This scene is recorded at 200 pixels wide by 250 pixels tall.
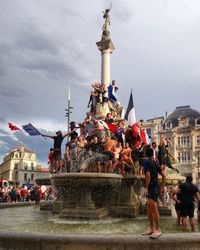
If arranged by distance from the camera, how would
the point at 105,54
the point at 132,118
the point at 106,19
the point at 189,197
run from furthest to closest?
the point at 106,19 < the point at 105,54 < the point at 132,118 < the point at 189,197

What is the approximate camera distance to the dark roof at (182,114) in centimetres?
8155

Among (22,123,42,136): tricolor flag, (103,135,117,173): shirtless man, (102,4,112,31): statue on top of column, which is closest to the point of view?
(103,135,117,173): shirtless man

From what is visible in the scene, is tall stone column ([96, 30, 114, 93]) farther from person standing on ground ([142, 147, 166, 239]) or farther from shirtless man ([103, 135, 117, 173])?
person standing on ground ([142, 147, 166, 239])

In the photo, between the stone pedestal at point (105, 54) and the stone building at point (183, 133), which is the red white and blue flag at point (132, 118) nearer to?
the stone pedestal at point (105, 54)

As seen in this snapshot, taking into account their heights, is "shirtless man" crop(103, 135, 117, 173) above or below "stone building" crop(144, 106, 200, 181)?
below

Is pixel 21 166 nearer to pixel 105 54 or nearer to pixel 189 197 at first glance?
pixel 105 54

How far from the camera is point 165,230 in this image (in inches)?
324

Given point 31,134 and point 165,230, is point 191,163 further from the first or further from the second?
point 165,230

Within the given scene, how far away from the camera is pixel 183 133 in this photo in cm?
8088

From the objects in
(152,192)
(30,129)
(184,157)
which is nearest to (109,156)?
(152,192)

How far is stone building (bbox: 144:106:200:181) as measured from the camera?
77.6 meters

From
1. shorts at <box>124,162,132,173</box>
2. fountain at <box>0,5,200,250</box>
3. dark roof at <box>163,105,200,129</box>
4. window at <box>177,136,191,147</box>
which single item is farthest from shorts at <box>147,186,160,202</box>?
dark roof at <box>163,105,200,129</box>

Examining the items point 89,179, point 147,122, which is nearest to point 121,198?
point 89,179

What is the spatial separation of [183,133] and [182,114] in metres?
5.50
